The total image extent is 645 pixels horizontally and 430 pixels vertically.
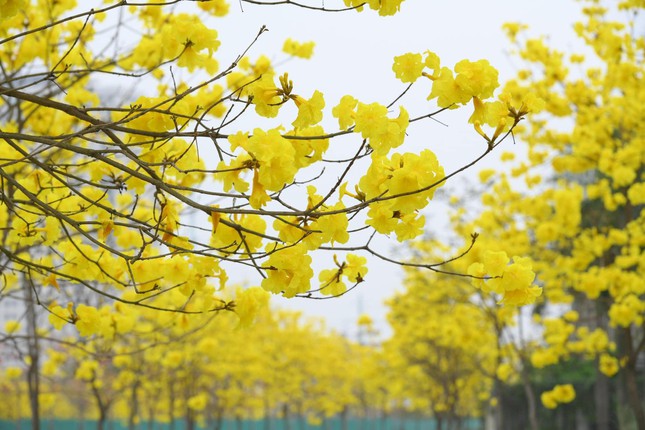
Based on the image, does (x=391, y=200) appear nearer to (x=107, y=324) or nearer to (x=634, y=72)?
(x=107, y=324)

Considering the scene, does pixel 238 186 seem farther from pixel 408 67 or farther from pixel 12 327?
pixel 12 327

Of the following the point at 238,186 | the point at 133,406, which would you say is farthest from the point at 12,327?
the point at 133,406

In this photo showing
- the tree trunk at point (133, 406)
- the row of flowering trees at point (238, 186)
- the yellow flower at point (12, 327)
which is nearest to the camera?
the row of flowering trees at point (238, 186)

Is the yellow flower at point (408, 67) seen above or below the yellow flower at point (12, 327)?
above

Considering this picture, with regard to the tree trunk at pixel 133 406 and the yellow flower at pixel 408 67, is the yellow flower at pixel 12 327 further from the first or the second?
Result: the tree trunk at pixel 133 406

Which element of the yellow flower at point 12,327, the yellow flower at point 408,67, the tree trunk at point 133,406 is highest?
the yellow flower at point 408,67

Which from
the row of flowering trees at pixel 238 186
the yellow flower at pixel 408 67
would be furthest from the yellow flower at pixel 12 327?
the yellow flower at pixel 408 67

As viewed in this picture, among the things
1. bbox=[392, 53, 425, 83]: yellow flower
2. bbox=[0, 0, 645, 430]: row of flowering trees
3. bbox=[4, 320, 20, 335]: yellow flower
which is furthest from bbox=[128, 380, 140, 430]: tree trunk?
bbox=[392, 53, 425, 83]: yellow flower

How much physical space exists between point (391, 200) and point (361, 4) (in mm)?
596

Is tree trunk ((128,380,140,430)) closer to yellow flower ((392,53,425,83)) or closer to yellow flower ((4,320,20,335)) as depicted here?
yellow flower ((4,320,20,335))

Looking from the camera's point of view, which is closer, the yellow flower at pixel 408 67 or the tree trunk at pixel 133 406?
the yellow flower at pixel 408 67

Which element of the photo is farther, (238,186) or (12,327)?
(12,327)

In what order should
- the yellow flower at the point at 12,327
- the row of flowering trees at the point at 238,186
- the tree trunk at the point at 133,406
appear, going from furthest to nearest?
the tree trunk at the point at 133,406 → the yellow flower at the point at 12,327 → the row of flowering trees at the point at 238,186

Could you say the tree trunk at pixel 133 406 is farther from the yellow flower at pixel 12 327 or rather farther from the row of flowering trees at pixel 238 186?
the yellow flower at pixel 12 327
